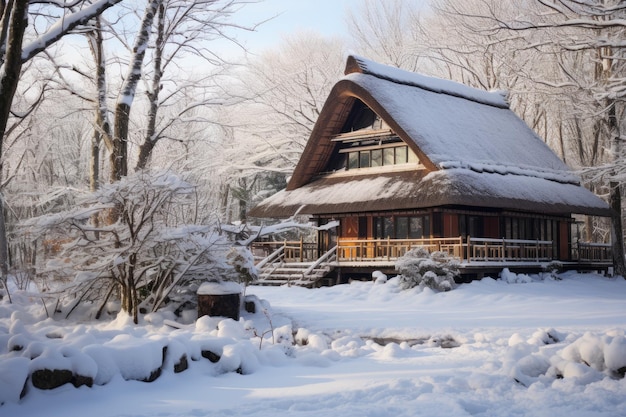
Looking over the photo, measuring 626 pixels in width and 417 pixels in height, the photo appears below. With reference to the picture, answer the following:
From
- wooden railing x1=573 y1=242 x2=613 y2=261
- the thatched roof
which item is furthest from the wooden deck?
wooden railing x1=573 y1=242 x2=613 y2=261

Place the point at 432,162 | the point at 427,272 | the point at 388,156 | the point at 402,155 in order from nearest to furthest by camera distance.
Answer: the point at 427,272, the point at 432,162, the point at 402,155, the point at 388,156

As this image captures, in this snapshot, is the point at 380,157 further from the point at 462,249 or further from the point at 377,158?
the point at 462,249

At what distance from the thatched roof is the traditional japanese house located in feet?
0.19

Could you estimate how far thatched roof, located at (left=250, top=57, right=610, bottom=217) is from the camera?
23969 millimetres

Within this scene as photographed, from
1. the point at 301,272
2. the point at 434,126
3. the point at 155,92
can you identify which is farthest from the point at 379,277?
the point at 155,92

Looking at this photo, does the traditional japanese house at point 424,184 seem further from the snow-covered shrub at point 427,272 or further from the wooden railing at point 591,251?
the snow-covered shrub at point 427,272

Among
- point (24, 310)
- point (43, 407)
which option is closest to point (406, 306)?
point (24, 310)

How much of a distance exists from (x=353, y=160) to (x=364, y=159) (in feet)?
2.06

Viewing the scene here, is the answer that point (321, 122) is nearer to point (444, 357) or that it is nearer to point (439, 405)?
point (444, 357)

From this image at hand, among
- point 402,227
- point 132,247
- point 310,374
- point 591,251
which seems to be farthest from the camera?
point 591,251

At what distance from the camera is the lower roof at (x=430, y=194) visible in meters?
23.0

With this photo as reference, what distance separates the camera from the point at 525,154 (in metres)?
29.9

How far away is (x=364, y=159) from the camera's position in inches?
1129

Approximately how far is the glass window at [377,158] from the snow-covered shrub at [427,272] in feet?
25.0
